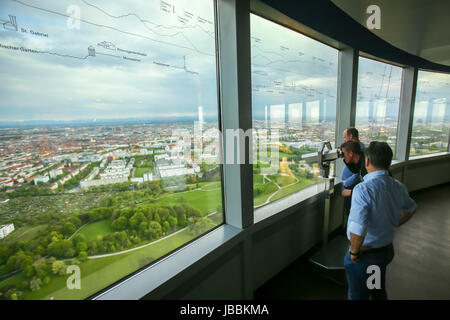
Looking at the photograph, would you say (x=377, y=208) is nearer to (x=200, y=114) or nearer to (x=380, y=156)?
(x=380, y=156)

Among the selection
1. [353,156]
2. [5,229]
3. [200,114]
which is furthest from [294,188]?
[5,229]

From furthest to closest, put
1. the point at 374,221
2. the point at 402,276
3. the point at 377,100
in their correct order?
the point at 377,100
the point at 402,276
the point at 374,221

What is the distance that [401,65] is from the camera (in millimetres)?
5547

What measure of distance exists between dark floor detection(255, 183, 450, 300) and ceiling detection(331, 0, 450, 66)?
3431mm

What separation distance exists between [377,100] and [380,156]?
4.18m

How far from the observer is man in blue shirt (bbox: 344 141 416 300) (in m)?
1.70

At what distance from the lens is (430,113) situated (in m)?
6.39

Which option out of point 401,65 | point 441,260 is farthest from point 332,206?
point 401,65

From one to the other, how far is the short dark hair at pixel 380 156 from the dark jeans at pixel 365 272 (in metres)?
0.70

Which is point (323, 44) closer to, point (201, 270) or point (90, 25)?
point (90, 25)

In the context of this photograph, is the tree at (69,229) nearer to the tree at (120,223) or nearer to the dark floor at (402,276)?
the tree at (120,223)

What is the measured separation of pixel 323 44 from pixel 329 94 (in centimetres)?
82

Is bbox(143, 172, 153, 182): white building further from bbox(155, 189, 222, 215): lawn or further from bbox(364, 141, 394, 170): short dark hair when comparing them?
bbox(364, 141, 394, 170): short dark hair

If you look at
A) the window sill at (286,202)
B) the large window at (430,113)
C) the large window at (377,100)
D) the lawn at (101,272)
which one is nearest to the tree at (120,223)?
the lawn at (101,272)
